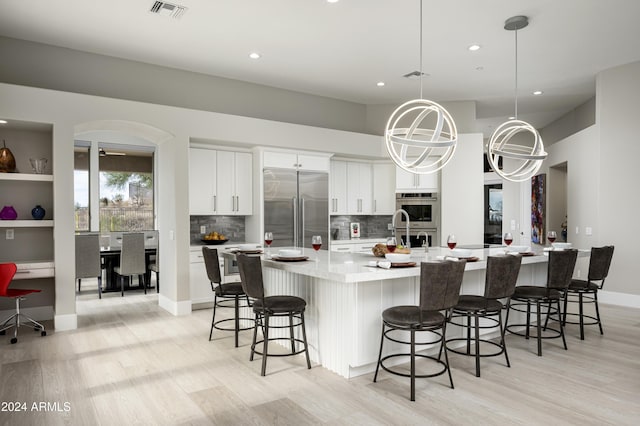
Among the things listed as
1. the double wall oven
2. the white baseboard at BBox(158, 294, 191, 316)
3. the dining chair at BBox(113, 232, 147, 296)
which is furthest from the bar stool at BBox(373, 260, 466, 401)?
the dining chair at BBox(113, 232, 147, 296)

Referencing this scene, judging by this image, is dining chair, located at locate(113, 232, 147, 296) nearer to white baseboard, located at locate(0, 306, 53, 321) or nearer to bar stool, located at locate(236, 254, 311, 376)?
white baseboard, located at locate(0, 306, 53, 321)

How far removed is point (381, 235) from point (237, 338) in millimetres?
4545

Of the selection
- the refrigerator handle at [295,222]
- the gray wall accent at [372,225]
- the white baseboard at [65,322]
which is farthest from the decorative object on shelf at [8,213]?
the gray wall accent at [372,225]

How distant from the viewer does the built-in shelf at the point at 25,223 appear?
475 centimetres

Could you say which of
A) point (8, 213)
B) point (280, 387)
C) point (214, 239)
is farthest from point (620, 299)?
point (8, 213)

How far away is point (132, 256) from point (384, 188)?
4443 mm

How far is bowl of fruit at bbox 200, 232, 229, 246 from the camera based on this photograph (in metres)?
6.10

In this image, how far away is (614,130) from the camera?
20.1 feet

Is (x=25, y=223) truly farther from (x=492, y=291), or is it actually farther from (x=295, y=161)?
(x=492, y=291)

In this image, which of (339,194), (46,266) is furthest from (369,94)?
(46,266)

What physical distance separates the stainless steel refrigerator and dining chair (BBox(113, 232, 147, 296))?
7.46 feet

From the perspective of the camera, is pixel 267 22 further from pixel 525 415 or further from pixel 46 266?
pixel 525 415

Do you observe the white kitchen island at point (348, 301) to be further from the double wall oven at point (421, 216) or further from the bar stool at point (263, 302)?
the double wall oven at point (421, 216)

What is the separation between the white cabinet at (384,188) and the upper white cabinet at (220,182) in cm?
245
